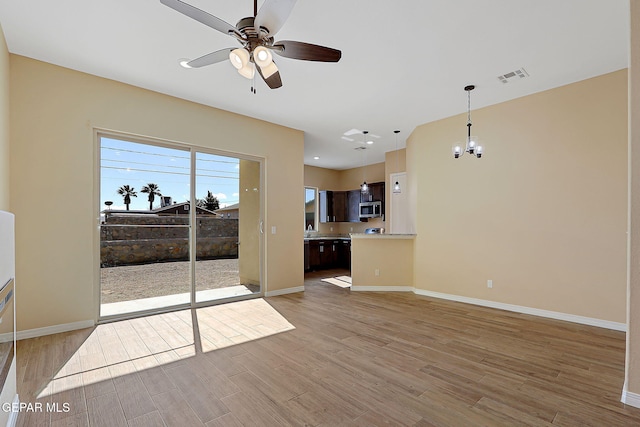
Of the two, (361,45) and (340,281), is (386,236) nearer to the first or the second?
(340,281)

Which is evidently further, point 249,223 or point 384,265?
point 384,265

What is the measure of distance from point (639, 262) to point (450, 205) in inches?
118

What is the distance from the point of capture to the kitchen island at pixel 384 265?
5621mm

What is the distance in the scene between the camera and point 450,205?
16.4 ft

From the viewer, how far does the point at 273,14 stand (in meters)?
1.90

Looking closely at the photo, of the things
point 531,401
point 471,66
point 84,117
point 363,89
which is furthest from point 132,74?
point 531,401

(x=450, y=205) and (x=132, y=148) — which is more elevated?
(x=132, y=148)

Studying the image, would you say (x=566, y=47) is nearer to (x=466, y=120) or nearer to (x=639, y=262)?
(x=466, y=120)

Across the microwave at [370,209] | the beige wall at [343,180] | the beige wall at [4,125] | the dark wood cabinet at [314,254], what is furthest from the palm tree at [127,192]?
the microwave at [370,209]

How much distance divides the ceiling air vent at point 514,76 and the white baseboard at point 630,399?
3205mm

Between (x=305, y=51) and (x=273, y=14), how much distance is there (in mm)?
392

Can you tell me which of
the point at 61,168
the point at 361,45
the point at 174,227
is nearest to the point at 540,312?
the point at 361,45

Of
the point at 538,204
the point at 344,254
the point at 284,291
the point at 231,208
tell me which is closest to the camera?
the point at 538,204

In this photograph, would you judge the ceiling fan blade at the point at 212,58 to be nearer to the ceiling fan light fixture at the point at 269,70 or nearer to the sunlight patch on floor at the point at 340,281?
the ceiling fan light fixture at the point at 269,70
